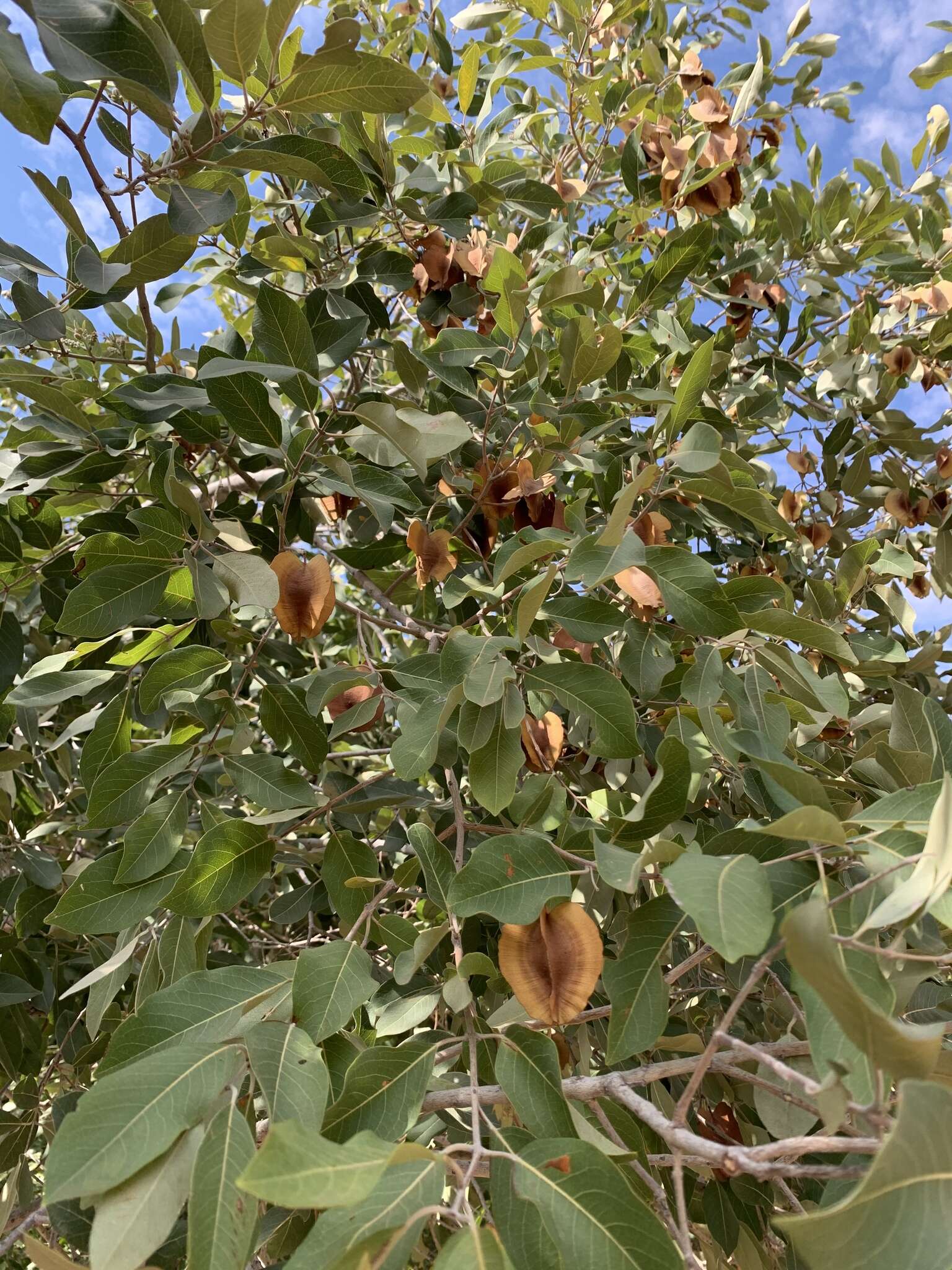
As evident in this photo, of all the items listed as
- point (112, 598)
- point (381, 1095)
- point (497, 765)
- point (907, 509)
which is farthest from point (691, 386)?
point (907, 509)

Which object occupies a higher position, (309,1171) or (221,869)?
(221,869)

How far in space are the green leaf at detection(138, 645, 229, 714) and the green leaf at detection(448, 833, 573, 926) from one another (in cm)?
46

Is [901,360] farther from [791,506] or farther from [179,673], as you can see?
[179,673]

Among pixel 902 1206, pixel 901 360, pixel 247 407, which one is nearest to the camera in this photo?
pixel 902 1206

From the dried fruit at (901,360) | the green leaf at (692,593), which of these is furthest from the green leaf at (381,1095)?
the dried fruit at (901,360)

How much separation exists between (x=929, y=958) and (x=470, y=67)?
1.89m

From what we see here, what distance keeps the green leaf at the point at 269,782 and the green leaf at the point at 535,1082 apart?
0.37m

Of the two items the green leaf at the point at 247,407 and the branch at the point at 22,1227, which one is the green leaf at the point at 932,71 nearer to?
the green leaf at the point at 247,407

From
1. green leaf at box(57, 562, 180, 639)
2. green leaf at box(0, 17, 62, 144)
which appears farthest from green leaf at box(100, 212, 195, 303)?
green leaf at box(57, 562, 180, 639)

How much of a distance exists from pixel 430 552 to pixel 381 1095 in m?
0.79

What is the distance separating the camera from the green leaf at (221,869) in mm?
965

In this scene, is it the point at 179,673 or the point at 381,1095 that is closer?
the point at 381,1095

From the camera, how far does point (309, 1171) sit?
1.67 feet

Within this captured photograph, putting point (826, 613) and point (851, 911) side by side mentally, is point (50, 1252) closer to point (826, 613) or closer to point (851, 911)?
point (851, 911)
